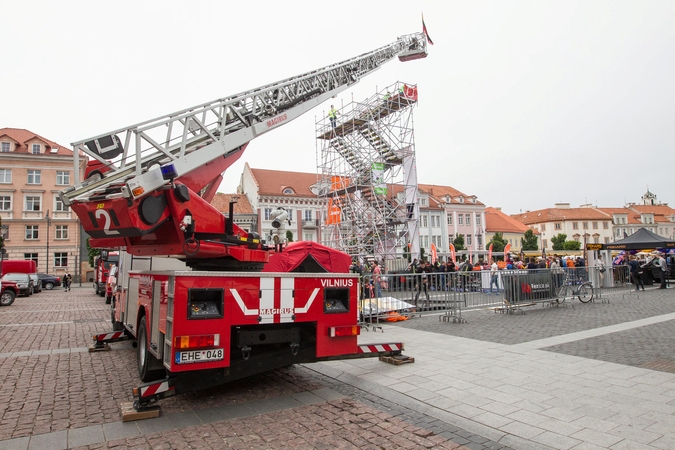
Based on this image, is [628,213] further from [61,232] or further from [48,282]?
[48,282]

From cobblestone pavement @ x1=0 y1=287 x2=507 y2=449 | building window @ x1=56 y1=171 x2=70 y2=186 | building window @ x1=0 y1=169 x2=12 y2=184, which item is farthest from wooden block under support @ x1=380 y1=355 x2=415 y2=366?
building window @ x1=0 y1=169 x2=12 y2=184

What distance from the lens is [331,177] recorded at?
34.0 m

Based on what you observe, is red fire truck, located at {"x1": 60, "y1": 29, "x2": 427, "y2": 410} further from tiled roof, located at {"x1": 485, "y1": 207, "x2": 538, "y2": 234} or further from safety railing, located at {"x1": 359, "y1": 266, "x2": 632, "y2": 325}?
tiled roof, located at {"x1": 485, "y1": 207, "x2": 538, "y2": 234}

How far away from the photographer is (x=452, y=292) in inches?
488

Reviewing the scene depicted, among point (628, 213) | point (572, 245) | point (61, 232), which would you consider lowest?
point (572, 245)

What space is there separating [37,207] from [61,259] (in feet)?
20.4

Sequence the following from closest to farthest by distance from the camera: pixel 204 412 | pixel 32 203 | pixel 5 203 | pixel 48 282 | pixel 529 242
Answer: pixel 204 412 → pixel 48 282 → pixel 5 203 → pixel 32 203 → pixel 529 242

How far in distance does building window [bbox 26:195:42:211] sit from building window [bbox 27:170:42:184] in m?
1.68

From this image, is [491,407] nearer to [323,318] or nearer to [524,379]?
[524,379]

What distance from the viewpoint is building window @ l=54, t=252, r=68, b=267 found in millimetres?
48956

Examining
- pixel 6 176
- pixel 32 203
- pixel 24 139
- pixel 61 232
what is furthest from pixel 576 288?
pixel 24 139

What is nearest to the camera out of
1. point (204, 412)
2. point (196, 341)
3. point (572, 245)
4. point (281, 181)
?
point (196, 341)

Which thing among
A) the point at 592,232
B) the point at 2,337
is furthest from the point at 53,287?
the point at 592,232

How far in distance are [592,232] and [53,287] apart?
101 metres
